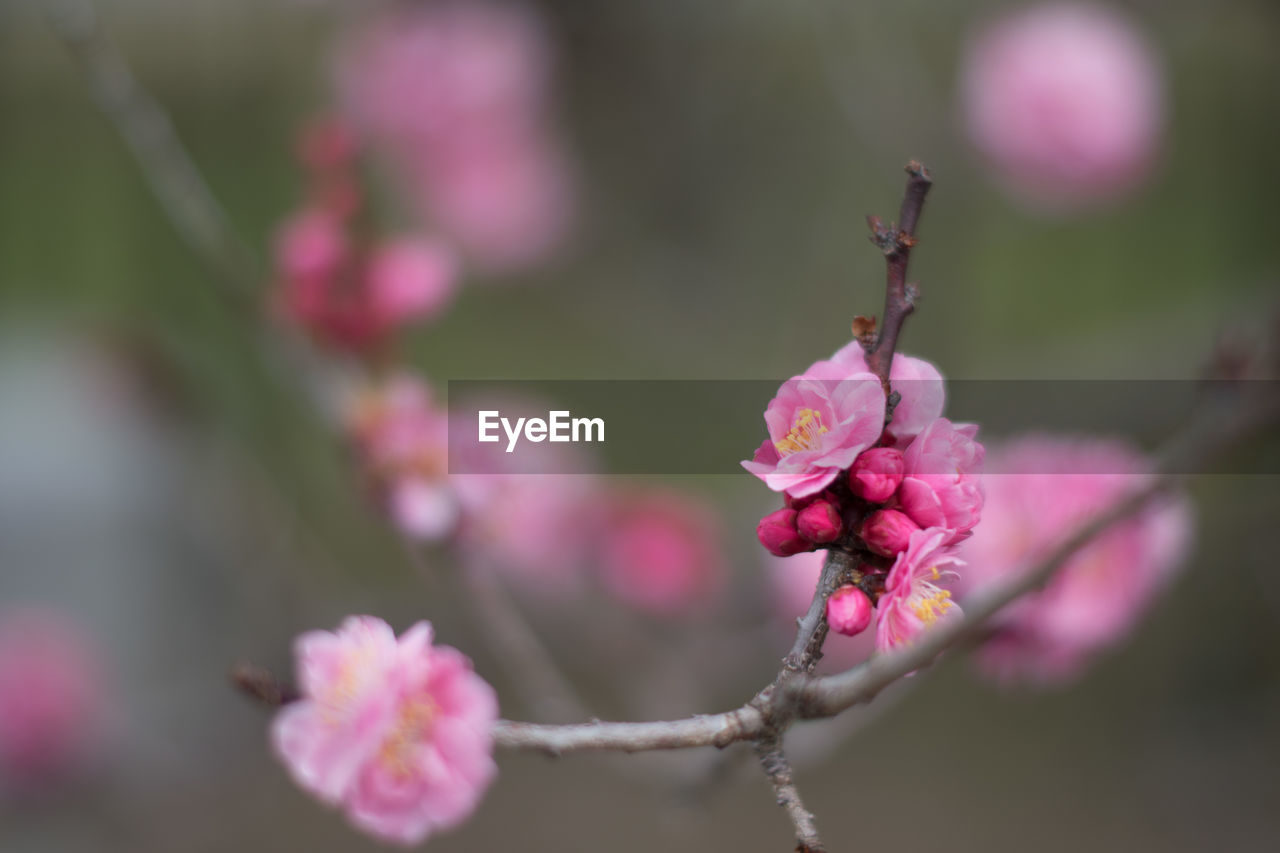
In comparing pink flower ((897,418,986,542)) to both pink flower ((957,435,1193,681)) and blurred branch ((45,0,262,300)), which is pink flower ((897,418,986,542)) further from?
blurred branch ((45,0,262,300))

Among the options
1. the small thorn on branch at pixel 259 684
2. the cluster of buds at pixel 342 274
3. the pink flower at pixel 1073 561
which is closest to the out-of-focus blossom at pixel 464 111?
the cluster of buds at pixel 342 274

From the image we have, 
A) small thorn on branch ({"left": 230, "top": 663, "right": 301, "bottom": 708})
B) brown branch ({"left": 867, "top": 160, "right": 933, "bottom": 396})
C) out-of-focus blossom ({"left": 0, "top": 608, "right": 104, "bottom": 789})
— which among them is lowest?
out-of-focus blossom ({"left": 0, "top": 608, "right": 104, "bottom": 789})

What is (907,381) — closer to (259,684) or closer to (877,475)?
(877,475)

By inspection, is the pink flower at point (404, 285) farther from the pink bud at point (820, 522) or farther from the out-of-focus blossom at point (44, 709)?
the out-of-focus blossom at point (44, 709)

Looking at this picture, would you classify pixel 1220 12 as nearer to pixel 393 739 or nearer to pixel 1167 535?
pixel 1167 535

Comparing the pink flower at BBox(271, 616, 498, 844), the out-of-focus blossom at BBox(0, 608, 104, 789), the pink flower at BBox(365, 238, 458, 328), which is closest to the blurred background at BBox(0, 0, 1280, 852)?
the out-of-focus blossom at BBox(0, 608, 104, 789)

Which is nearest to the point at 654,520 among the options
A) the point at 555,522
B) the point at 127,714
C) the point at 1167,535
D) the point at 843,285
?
the point at 555,522

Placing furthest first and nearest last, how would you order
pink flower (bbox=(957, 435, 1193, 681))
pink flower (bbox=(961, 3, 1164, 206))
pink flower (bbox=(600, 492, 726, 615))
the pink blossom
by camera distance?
pink flower (bbox=(961, 3, 1164, 206)) → pink flower (bbox=(600, 492, 726, 615)) → the pink blossom → pink flower (bbox=(957, 435, 1193, 681))
